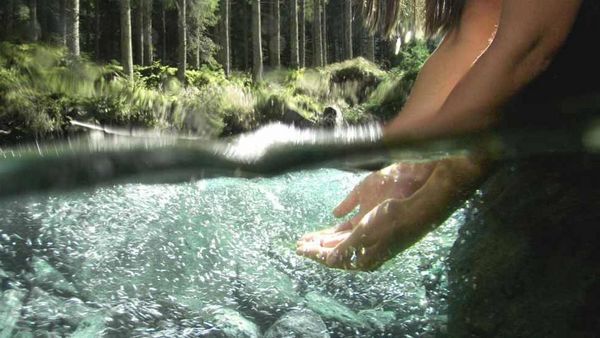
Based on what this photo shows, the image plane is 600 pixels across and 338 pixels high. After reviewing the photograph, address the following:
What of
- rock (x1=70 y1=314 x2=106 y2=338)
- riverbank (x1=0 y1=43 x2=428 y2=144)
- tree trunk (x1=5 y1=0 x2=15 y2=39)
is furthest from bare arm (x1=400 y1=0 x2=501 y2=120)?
tree trunk (x1=5 y1=0 x2=15 y2=39)

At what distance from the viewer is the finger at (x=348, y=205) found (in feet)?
9.88

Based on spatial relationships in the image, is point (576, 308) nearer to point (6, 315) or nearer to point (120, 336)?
point (120, 336)

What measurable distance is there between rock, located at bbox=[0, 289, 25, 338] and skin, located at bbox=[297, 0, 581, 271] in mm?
1246

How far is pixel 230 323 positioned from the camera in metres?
2.56

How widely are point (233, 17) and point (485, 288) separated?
3609 cm

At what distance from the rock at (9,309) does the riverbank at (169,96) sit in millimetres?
784

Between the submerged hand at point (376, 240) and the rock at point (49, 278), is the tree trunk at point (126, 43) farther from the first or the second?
the submerged hand at point (376, 240)

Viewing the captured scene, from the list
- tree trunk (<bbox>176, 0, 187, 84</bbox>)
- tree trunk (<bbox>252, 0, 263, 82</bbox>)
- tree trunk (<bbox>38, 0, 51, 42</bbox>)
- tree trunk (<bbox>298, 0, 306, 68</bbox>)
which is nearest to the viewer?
tree trunk (<bbox>176, 0, 187, 84</bbox>)

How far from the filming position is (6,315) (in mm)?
2600

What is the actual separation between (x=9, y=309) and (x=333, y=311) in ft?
4.57

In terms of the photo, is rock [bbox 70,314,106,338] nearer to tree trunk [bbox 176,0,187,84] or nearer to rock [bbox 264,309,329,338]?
rock [bbox 264,309,329,338]

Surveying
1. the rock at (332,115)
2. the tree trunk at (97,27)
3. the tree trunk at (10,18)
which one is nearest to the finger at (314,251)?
the rock at (332,115)

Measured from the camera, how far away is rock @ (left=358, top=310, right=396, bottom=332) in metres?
2.53

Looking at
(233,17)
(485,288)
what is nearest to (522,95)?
(485,288)
